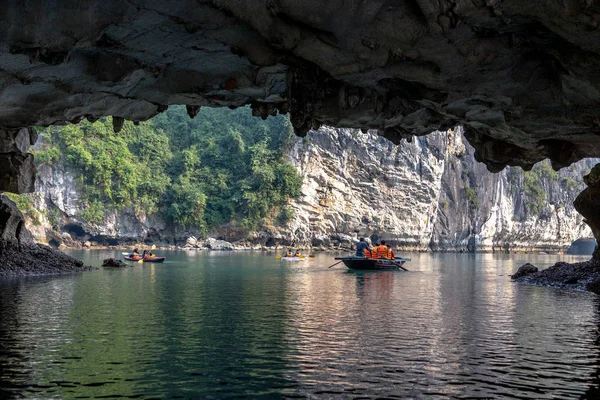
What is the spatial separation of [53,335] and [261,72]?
21.5ft

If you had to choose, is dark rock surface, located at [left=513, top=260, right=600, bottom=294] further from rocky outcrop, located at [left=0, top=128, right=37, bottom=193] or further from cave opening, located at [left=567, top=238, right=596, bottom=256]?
cave opening, located at [left=567, top=238, right=596, bottom=256]

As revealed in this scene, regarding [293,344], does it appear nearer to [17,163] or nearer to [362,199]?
[17,163]

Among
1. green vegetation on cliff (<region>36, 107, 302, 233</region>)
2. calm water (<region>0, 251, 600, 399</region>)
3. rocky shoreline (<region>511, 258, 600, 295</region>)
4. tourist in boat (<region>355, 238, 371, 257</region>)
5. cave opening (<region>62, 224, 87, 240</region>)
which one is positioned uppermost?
green vegetation on cliff (<region>36, 107, 302, 233</region>)

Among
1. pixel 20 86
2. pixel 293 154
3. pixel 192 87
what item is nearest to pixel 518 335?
pixel 192 87

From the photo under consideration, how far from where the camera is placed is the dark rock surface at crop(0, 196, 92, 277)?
2322 cm

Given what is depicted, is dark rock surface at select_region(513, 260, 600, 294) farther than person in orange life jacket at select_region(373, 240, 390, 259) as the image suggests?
No

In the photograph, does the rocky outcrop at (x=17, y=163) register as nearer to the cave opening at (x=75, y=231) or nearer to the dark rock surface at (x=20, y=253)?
the dark rock surface at (x=20, y=253)

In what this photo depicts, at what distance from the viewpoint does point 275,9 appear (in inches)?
340

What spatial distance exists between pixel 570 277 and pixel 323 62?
16.7 m

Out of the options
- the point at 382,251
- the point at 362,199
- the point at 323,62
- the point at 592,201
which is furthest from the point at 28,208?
the point at 323,62

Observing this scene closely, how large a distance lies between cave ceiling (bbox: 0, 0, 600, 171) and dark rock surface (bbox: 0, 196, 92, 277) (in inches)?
392

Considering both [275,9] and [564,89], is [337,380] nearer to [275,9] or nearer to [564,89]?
[275,9]

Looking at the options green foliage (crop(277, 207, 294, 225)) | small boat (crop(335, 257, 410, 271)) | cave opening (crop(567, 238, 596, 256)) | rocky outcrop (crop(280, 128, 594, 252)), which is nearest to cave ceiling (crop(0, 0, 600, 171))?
small boat (crop(335, 257, 410, 271))

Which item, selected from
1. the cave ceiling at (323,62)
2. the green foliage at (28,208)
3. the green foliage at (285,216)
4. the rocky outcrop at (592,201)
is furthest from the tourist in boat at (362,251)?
the green foliage at (28,208)
